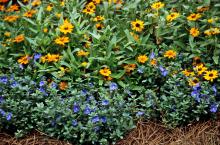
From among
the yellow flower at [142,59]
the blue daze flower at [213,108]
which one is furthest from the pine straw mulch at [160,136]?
the yellow flower at [142,59]

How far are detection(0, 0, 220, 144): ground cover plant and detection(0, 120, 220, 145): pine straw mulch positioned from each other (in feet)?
0.20

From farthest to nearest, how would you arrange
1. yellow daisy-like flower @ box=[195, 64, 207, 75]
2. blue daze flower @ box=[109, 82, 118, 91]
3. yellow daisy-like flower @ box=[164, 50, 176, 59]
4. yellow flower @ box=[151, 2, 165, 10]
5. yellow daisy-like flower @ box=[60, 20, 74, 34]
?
yellow flower @ box=[151, 2, 165, 10] → yellow daisy-like flower @ box=[60, 20, 74, 34] → yellow daisy-like flower @ box=[164, 50, 176, 59] → yellow daisy-like flower @ box=[195, 64, 207, 75] → blue daze flower @ box=[109, 82, 118, 91]

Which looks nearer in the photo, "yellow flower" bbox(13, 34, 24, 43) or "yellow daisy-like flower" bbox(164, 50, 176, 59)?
"yellow daisy-like flower" bbox(164, 50, 176, 59)

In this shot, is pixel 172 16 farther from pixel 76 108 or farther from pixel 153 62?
pixel 76 108

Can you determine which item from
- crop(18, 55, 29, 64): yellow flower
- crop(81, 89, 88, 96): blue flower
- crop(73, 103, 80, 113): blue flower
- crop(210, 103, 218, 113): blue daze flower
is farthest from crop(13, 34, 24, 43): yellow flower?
crop(210, 103, 218, 113): blue daze flower

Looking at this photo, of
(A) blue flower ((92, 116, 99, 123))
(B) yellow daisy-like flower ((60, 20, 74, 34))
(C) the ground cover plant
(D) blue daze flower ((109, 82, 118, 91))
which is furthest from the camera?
(B) yellow daisy-like flower ((60, 20, 74, 34))

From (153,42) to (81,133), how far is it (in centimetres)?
116

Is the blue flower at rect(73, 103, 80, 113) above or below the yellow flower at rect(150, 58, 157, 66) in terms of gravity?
below

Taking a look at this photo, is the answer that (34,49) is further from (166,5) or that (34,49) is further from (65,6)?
(166,5)

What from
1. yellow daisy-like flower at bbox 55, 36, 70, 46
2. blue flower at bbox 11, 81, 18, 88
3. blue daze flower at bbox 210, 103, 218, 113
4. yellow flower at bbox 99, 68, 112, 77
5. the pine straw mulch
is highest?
yellow daisy-like flower at bbox 55, 36, 70, 46

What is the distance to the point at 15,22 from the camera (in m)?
4.81

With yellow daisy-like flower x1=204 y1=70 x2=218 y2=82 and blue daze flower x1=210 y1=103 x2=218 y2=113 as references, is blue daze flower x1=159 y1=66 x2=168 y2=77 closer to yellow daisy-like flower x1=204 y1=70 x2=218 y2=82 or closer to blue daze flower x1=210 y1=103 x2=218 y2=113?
yellow daisy-like flower x1=204 y1=70 x2=218 y2=82

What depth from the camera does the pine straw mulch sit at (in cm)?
399

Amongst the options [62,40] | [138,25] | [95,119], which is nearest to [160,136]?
[95,119]
